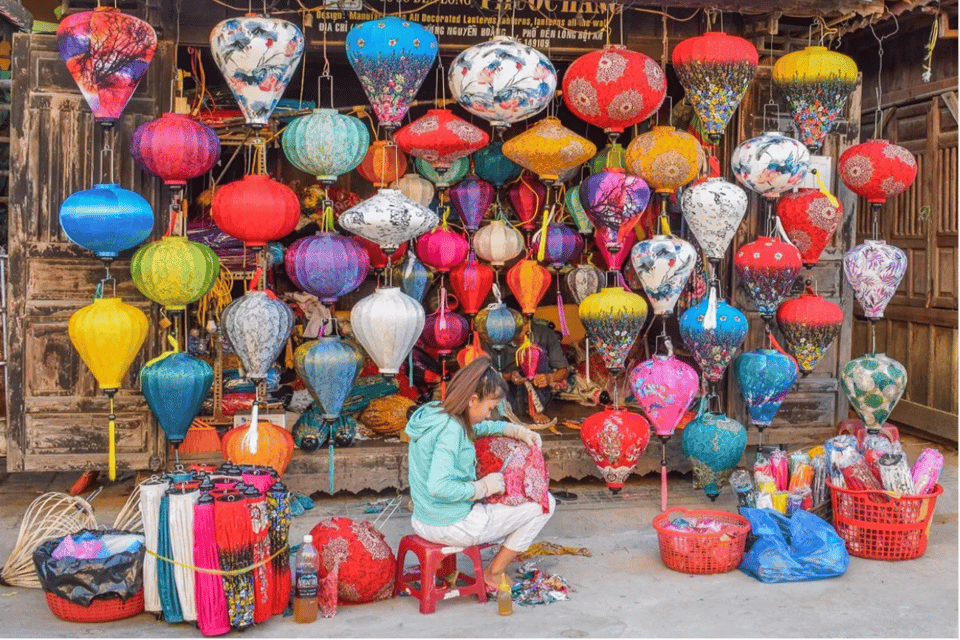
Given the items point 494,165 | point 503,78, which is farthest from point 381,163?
point 503,78

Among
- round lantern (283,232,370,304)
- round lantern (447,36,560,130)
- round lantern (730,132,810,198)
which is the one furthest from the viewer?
round lantern (730,132,810,198)

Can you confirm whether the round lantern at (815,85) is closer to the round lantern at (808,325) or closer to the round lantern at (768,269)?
the round lantern at (768,269)

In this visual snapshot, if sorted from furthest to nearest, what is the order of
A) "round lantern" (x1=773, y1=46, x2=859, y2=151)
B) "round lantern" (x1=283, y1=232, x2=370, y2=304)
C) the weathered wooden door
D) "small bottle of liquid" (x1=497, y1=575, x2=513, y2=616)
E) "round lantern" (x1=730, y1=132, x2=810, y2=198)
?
"round lantern" (x1=773, y1=46, x2=859, y2=151), "round lantern" (x1=730, y1=132, x2=810, y2=198), the weathered wooden door, "round lantern" (x1=283, y1=232, x2=370, y2=304), "small bottle of liquid" (x1=497, y1=575, x2=513, y2=616)

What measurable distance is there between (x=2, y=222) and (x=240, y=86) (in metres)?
2.53

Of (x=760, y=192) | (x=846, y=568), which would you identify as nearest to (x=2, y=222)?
(x=760, y=192)

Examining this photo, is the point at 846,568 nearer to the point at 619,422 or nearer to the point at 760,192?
the point at 619,422

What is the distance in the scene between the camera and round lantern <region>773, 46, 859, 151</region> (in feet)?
17.8

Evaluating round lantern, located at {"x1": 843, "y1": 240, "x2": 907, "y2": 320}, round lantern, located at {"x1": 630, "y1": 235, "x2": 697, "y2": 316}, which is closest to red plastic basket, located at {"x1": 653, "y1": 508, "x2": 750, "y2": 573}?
round lantern, located at {"x1": 630, "y1": 235, "x2": 697, "y2": 316}

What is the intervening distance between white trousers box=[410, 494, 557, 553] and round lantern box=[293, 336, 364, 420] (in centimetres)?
120

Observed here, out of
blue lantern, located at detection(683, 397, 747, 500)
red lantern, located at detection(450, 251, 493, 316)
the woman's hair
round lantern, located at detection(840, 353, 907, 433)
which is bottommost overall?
blue lantern, located at detection(683, 397, 747, 500)

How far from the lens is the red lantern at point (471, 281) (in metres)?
5.81

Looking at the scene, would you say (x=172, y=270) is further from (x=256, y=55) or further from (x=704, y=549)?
(x=704, y=549)

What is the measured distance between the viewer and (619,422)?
17.6 ft

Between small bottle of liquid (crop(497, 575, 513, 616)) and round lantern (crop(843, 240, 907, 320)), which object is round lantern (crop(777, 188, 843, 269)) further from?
small bottle of liquid (crop(497, 575, 513, 616))
